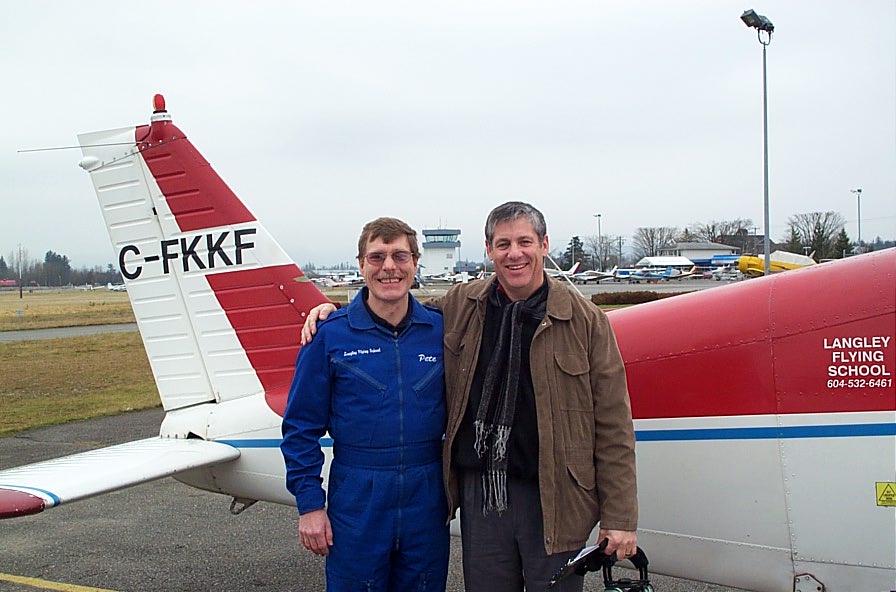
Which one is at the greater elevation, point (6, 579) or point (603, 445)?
point (603, 445)

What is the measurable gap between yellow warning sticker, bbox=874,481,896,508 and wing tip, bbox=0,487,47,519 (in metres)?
2.96

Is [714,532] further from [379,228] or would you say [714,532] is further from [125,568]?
[125,568]

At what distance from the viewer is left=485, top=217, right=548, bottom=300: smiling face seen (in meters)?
2.24

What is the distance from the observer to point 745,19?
12625 millimetres

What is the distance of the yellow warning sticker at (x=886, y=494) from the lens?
233 centimetres

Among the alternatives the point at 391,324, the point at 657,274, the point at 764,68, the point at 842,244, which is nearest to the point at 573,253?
the point at 657,274

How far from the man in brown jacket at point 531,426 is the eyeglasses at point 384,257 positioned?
0.97 ft

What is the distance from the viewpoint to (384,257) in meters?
2.33

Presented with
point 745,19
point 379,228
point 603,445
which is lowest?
point 603,445

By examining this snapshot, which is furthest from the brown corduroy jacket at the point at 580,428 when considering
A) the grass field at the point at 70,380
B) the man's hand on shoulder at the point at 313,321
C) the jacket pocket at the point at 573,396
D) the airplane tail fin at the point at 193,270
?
the grass field at the point at 70,380

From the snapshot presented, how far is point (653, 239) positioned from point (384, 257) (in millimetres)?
97189

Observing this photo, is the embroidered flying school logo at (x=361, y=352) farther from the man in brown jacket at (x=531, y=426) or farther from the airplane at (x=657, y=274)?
the airplane at (x=657, y=274)

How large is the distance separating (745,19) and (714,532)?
1254 cm

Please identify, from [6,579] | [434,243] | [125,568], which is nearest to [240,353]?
[125,568]
